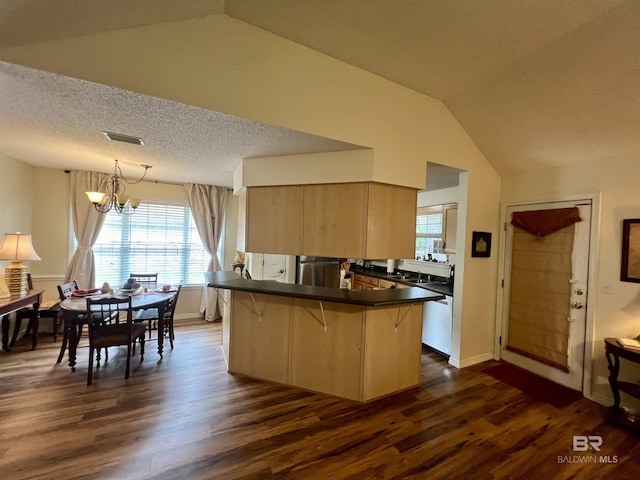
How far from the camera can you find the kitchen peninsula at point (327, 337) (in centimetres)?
257

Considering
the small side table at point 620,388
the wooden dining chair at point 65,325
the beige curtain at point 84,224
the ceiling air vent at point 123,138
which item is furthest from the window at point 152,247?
the small side table at point 620,388

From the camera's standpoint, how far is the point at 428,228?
4.69 m

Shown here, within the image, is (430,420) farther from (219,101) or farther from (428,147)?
(219,101)

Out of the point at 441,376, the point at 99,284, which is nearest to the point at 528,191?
the point at 441,376

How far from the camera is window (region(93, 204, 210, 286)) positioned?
4449 mm

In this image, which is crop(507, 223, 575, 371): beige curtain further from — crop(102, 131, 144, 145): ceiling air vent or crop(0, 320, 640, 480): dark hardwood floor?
crop(102, 131, 144, 145): ceiling air vent

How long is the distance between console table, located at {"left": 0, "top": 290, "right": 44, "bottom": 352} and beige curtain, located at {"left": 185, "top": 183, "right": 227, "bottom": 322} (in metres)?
2.14

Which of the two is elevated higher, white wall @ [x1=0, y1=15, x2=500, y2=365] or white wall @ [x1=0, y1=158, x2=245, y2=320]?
white wall @ [x1=0, y1=15, x2=500, y2=365]

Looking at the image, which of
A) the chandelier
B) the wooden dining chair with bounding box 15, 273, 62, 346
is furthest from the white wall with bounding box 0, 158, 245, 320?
the chandelier

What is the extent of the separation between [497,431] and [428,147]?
2.71m

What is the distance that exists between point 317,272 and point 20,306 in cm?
332

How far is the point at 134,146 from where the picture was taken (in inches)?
110

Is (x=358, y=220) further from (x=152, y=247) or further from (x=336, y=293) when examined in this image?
(x=152, y=247)

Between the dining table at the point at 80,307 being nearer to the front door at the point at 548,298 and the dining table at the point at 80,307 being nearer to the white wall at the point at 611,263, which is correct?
the front door at the point at 548,298
